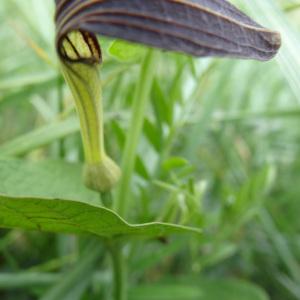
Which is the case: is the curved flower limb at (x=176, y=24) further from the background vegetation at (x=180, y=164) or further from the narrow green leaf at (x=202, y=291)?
the narrow green leaf at (x=202, y=291)

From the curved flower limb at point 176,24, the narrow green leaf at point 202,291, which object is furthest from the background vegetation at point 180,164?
the curved flower limb at point 176,24

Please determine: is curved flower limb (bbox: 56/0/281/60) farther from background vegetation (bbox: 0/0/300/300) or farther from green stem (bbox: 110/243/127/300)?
green stem (bbox: 110/243/127/300)

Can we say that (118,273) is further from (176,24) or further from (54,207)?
(176,24)

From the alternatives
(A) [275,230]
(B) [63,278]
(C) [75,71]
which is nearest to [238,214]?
(A) [275,230]

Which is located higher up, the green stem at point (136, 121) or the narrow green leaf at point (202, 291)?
the green stem at point (136, 121)

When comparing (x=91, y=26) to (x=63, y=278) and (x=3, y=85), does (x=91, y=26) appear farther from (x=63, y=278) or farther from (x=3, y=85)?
(x=3, y=85)

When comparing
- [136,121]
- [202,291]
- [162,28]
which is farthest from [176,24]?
[202,291]
